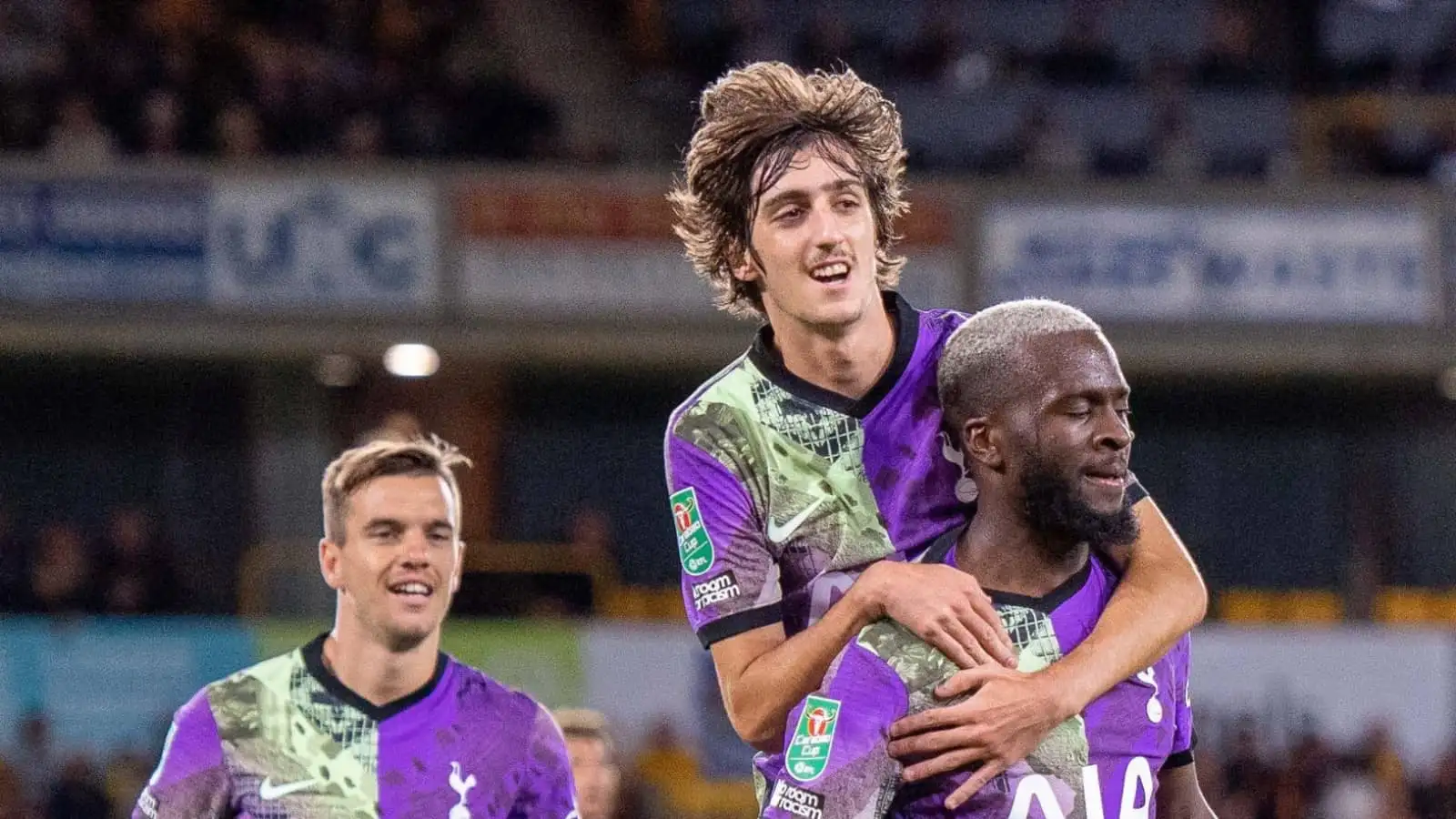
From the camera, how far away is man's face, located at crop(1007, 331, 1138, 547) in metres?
3.19

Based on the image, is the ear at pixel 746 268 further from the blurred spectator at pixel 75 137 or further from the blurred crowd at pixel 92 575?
the blurred spectator at pixel 75 137

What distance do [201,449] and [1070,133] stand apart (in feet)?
22.1

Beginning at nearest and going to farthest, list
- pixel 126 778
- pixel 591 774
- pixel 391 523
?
pixel 391 523
pixel 591 774
pixel 126 778

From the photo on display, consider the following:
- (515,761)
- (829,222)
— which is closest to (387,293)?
(515,761)

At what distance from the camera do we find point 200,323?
14.0 meters

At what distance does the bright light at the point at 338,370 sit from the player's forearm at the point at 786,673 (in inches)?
448

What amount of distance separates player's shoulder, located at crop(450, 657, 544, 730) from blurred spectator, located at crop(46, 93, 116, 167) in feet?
32.3

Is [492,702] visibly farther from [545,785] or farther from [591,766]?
[591,766]

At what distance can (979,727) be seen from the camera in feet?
10.3

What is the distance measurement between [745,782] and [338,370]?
16.7ft

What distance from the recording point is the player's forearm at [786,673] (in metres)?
3.33

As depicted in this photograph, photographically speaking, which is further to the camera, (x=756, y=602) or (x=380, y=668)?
(x=380, y=668)

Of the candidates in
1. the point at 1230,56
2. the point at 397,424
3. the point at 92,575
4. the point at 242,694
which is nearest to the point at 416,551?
the point at 242,694

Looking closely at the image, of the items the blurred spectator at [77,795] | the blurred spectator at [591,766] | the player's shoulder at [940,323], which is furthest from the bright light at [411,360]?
the player's shoulder at [940,323]
